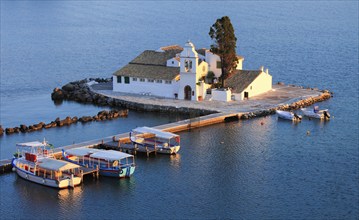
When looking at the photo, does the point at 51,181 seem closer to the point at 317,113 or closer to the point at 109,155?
the point at 109,155

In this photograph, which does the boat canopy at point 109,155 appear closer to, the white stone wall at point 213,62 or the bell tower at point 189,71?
the bell tower at point 189,71

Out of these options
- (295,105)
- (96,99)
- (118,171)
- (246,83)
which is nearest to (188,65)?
(246,83)

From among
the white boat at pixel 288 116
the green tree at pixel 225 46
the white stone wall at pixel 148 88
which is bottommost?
the white boat at pixel 288 116

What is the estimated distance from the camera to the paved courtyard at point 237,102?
74.7 metres

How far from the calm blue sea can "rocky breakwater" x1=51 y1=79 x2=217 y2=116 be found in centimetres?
111

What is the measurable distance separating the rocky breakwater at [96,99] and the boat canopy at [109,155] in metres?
17.3

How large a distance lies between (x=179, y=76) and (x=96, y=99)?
877cm

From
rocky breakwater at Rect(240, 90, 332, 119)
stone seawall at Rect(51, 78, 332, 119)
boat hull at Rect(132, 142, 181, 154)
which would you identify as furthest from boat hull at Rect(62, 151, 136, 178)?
rocky breakwater at Rect(240, 90, 332, 119)

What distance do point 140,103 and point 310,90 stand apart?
19164 mm

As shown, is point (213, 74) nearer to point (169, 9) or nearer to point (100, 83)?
point (100, 83)

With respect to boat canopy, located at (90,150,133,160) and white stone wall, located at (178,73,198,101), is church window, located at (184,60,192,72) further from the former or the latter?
boat canopy, located at (90,150,133,160)

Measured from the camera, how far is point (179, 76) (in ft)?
255

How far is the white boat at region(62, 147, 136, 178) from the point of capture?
5612cm

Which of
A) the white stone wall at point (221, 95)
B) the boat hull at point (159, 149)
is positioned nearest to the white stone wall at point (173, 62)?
the white stone wall at point (221, 95)
